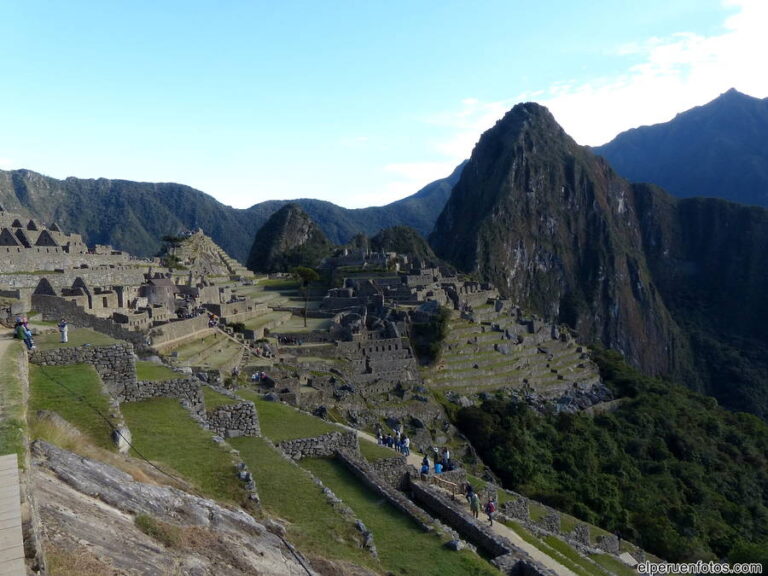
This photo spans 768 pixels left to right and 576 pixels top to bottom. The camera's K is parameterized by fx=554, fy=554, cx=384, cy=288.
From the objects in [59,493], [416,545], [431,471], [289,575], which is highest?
[59,493]

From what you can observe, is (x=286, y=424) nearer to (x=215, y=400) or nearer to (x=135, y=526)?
(x=215, y=400)

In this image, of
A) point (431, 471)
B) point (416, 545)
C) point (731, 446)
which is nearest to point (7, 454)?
point (416, 545)

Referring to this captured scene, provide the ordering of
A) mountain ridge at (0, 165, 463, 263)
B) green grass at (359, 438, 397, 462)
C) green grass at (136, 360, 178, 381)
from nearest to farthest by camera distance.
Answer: green grass at (136, 360, 178, 381) → green grass at (359, 438, 397, 462) → mountain ridge at (0, 165, 463, 263)

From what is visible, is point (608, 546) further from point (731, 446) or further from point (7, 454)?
point (731, 446)

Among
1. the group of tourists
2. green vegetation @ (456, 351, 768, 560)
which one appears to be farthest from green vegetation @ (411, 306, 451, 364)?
the group of tourists

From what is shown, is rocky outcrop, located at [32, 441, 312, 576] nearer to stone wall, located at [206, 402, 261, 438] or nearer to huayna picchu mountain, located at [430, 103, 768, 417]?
stone wall, located at [206, 402, 261, 438]

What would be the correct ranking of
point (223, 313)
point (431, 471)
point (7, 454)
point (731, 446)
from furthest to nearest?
point (731, 446), point (223, 313), point (431, 471), point (7, 454)

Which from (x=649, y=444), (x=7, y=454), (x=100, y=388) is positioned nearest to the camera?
(x=7, y=454)
